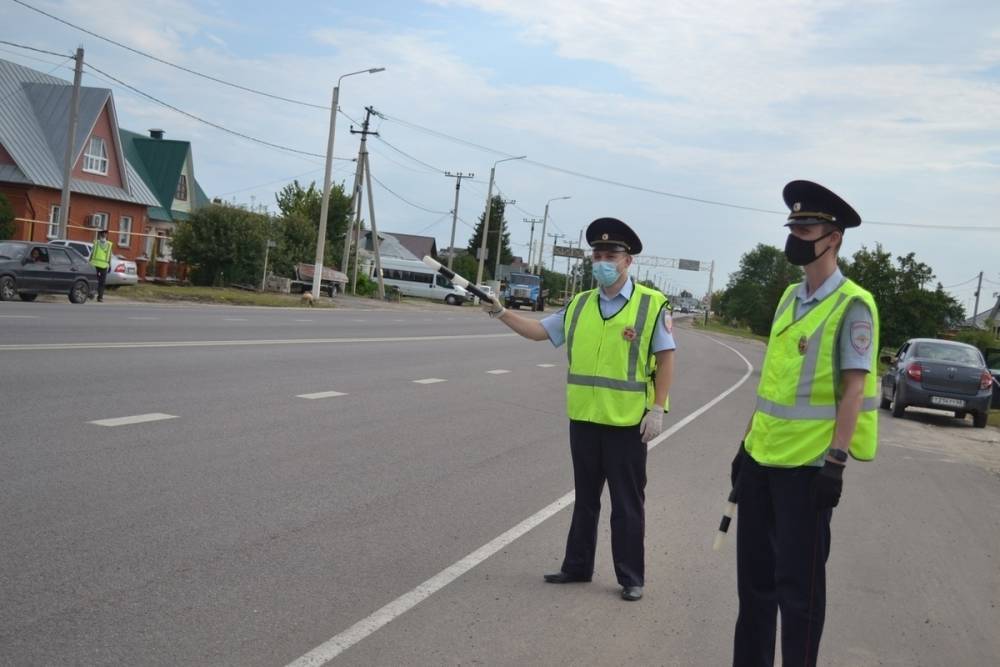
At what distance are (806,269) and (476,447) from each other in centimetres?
627

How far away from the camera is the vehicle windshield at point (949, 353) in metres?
19.0

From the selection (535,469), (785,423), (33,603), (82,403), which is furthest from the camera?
(82,403)

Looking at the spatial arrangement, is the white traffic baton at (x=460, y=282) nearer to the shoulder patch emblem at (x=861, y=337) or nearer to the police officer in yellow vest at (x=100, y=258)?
the shoulder patch emblem at (x=861, y=337)

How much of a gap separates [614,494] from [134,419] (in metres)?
5.54

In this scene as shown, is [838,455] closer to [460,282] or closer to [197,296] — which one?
[460,282]

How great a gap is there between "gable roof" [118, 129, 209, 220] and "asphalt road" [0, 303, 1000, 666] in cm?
4853

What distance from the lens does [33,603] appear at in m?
4.58

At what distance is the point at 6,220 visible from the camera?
39844mm

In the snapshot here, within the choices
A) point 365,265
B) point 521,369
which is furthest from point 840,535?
point 365,265

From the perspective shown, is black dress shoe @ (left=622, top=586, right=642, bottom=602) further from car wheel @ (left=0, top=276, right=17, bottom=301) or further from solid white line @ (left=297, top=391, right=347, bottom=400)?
car wheel @ (left=0, top=276, right=17, bottom=301)

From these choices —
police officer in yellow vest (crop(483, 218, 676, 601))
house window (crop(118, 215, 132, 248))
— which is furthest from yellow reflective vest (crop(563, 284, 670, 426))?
house window (crop(118, 215, 132, 248))

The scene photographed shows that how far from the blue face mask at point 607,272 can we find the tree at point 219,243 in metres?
40.8

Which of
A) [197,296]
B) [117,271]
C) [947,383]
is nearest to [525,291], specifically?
→ [197,296]

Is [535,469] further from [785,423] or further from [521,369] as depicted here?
[521,369]
